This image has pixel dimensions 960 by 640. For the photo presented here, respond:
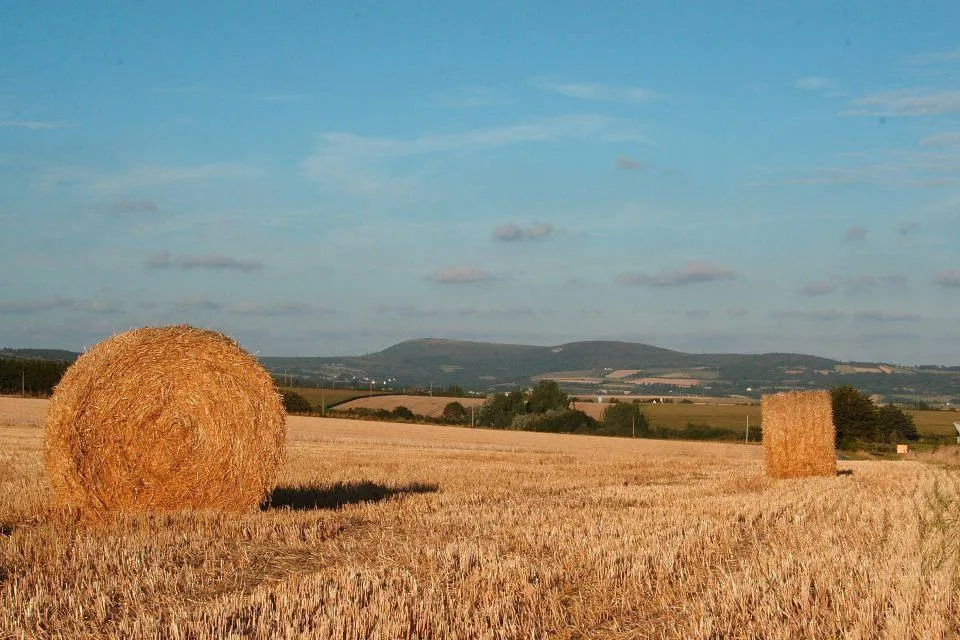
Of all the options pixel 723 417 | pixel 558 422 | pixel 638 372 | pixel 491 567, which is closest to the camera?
pixel 491 567

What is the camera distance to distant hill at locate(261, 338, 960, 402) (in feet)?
316

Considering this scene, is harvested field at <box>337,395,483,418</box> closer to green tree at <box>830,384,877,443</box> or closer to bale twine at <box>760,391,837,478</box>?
green tree at <box>830,384,877,443</box>

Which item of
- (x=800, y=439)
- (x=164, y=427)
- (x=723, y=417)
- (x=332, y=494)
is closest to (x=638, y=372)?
(x=723, y=417)

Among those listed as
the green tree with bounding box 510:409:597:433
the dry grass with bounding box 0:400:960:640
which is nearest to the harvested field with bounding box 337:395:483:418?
the green tree with bounding box 510:409:597:433

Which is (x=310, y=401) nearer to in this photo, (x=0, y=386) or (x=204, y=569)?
(x=0, y=386)

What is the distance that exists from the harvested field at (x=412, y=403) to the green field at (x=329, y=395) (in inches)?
30.2

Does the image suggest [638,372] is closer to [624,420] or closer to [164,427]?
[624,420]

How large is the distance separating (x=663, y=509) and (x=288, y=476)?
6254 millimetres

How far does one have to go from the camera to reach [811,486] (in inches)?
573

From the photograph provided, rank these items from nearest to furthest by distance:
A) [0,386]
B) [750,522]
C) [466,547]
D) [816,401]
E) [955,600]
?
1. [955,600]
2. [466,547]
3. [750,522]
4. [816,401]
5. [0,386]

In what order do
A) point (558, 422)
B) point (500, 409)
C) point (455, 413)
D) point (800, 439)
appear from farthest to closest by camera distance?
1. point (455, 413)
2. point (500, 409)
3. point (558, 422)
4. point (800, 439)

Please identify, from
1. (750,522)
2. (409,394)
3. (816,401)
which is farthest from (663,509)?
(409,394)

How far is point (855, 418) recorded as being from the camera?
4112 cm

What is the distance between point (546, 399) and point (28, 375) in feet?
91.8
